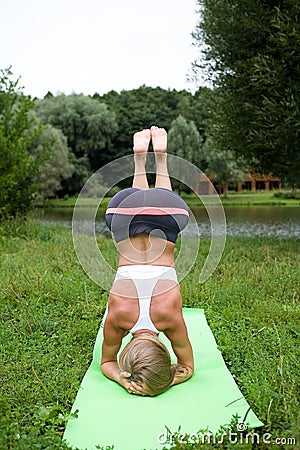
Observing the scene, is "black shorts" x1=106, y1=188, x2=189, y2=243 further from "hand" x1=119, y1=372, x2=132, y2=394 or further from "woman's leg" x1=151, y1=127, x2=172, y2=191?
"hand" x1=119, y1=372, x2=132, y2=394

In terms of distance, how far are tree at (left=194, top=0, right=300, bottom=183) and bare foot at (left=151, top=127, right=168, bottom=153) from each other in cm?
420

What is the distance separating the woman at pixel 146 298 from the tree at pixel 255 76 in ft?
16.4

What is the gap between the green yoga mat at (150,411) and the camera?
9.77 ft

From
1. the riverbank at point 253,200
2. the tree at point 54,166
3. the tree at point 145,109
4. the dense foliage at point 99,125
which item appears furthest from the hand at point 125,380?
the tree at point 145,109

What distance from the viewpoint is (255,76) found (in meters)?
8.55

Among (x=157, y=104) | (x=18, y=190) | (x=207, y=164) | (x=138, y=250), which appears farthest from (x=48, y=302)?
(x=157, y=104)

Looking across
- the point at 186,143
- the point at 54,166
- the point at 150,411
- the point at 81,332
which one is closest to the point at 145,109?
the point at 186,143

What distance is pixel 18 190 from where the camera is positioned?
11133 millimetres

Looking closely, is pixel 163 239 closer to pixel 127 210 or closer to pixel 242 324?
pixel 127 210

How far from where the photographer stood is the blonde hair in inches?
133

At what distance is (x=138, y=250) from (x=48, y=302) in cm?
179

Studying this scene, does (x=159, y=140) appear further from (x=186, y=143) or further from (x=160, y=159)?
(x=186, y=143)

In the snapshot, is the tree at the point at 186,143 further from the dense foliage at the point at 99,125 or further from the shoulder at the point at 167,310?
the shoulder at the point at 167,310

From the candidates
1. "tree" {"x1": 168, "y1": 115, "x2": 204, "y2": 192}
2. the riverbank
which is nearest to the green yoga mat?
the riverbank
